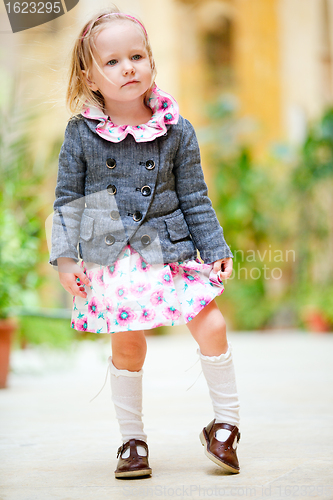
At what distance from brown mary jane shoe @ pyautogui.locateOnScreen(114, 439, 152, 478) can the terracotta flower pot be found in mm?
1758

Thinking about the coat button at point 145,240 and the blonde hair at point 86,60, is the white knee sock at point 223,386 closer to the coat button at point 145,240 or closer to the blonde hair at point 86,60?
the coat button at point 145,240

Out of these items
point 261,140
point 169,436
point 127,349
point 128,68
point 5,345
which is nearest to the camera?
point 128,68

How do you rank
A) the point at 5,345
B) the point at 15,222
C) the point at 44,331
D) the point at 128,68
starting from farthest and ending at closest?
the point at 44,331 → the point at 15,222 → the point at 5,345 → the point at 128,68

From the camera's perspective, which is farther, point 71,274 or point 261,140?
point 261,140

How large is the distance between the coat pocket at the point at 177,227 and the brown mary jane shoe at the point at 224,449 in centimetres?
45

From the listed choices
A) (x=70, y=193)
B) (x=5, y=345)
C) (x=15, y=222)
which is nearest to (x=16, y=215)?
(x=15, y=222)

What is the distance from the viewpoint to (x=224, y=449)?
1385 millimetres

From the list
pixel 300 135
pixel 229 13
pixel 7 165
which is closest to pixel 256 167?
pixel 300 135

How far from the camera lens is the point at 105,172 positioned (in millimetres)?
1438

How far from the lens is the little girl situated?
139 cm

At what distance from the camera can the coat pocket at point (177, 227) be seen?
1.44 metres

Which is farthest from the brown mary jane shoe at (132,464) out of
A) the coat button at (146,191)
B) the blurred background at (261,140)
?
the blurred background at (261,140)

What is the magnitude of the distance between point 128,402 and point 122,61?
799mm

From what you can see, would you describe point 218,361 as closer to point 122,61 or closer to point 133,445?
point 133,445
